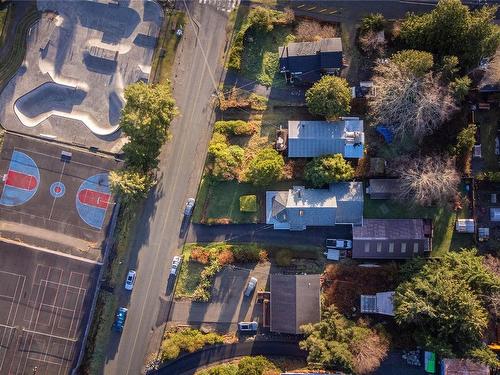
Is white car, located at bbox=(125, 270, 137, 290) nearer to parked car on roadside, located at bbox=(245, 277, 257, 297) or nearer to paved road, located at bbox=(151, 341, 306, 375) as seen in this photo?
paved road, located at bbox=(151, 341, 306, 375)

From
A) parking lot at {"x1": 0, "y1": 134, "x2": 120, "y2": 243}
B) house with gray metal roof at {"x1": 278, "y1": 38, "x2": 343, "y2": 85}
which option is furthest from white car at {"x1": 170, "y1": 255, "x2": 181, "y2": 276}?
house with gray metal roof at {"x1": 278, "y1": 38, "x2": 343, "y2": 85}

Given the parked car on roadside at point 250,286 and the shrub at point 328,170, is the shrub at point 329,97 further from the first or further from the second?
the parked car on roadside at point 250,286

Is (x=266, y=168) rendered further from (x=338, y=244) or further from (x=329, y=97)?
(x=338, y=244)

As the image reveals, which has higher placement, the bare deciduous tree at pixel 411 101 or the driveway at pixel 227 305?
the bare deciduous tree at pixel 411 101

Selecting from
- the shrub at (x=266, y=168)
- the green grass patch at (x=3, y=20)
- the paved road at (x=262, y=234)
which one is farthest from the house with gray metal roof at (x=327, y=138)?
the green grass patch at (x=3, y=20)

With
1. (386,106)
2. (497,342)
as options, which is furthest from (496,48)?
(497,342)

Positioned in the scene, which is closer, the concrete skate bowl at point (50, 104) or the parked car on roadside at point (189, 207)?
the parked car on roadside at point (189, 207)

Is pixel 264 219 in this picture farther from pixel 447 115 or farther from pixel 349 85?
pixel 447 115
